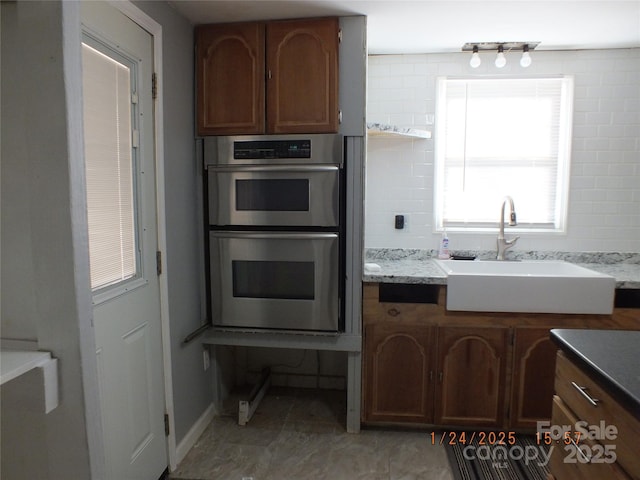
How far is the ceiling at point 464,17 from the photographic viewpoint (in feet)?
6.11

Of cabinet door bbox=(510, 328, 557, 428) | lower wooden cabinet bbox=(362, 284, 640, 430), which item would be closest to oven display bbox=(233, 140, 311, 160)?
lower wooden cabinet bbox=(362, 284, 640, 430)

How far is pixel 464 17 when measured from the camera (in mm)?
1999

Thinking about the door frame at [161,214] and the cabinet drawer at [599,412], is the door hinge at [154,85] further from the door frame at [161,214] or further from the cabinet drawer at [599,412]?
the cabinet drawer at [599,412]

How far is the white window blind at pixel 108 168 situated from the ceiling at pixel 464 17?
650 mm

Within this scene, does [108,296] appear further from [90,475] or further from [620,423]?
[620,423]

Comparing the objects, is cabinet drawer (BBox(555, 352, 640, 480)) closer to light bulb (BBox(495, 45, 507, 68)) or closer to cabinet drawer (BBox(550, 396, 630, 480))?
cabinet drawer (BBox(550, 396, 630, 480))

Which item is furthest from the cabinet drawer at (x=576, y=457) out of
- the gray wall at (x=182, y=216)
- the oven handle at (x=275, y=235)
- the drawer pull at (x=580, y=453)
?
the gray wall at (x=182, y=216)

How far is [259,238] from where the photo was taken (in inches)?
82.7

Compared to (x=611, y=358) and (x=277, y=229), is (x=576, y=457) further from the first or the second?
(x=277, y=229)

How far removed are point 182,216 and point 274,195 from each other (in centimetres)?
49

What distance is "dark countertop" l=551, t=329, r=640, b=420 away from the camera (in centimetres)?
88

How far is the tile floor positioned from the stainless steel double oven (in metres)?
0.64

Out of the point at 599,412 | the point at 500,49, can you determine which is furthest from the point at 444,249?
the point at 599,412

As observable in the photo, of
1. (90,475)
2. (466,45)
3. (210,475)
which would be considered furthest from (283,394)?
(466,45)
